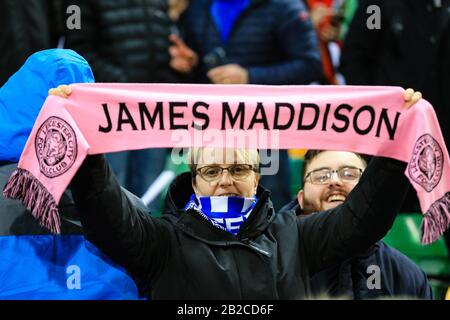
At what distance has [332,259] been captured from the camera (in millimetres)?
4102

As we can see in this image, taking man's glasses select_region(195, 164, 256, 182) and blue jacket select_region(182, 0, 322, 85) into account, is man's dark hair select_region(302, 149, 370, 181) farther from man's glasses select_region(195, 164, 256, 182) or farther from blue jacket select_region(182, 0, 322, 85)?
blue jacket select_region(182, 0, 322, 85)

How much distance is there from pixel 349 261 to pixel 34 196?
1.34m

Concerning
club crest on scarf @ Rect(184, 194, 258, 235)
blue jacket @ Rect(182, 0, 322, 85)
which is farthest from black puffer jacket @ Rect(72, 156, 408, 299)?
blue jacket @ Rect(182, 0, 322, 85)

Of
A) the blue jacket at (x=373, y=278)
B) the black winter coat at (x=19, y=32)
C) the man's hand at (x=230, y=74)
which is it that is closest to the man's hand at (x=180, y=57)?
the man's hand at (x=230, y=74)

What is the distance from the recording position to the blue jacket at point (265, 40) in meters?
6.68

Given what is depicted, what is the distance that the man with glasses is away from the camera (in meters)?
4.34

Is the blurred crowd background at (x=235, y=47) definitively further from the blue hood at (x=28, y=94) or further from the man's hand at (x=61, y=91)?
the man's hand at (x=61, y=91)

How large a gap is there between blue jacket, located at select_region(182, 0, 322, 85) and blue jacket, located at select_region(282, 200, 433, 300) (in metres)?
2.37

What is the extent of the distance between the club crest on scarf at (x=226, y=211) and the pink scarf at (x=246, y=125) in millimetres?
211
